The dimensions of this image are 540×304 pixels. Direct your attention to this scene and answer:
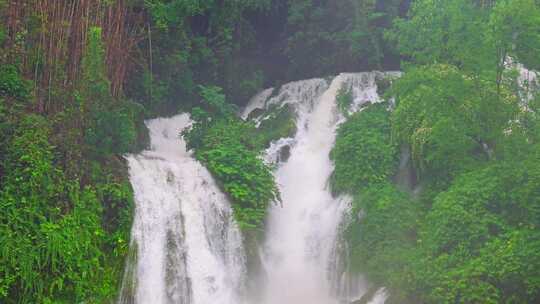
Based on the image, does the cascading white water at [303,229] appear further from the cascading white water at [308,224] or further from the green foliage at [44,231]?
the green foliage at [44,231]

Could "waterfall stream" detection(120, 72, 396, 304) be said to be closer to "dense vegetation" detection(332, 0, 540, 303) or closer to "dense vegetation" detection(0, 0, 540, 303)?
"dense vegetation" detection(0, 0, 540, 303)

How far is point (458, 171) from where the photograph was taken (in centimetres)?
1311

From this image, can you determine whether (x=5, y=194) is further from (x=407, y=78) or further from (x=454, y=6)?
(x=454, y=6)

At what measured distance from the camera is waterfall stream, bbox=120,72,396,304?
40.5ft

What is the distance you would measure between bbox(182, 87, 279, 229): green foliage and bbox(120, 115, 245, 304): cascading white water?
0.30 m

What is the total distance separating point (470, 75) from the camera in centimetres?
1309

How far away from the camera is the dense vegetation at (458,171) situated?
36.2 ft

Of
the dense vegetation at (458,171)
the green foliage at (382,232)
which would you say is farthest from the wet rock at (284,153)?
the green foliage at (382,232)

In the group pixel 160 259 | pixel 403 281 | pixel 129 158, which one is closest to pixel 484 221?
pixel 403 281

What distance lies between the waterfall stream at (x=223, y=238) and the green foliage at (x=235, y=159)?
0.27 metres

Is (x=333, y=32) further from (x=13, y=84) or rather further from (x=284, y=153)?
(x=13, y=84)

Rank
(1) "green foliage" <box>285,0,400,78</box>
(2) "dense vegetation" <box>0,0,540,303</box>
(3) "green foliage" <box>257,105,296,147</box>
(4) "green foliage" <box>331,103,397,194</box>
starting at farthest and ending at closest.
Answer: (1) "green foliage" <box>285,0,400,78</box> < (3) "green foliage" <box>257,105,296,147</box> < (4) "green foliage" <box>331,103,397,194</box> < (2) "dense vegetation" <box>0,0,540,303</box>

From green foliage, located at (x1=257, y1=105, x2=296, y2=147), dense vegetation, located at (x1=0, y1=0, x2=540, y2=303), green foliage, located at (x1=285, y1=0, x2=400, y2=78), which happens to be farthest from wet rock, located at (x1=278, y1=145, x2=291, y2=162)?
green foliage, located at (x1=285, y1=0, x2=400, y2=78)

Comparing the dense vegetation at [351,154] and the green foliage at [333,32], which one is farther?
the green foliage at [333,32]
